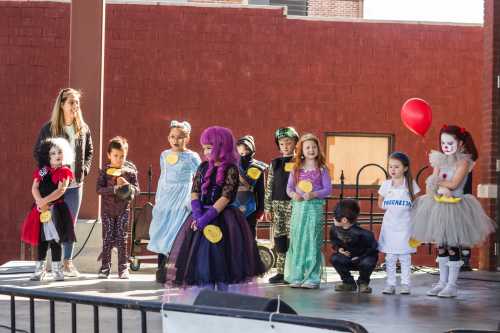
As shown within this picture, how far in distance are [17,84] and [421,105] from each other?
7.30 meters

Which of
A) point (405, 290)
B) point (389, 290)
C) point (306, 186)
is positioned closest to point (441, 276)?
point (405, 290)

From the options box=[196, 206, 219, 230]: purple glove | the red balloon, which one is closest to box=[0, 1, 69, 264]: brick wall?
the red balloon

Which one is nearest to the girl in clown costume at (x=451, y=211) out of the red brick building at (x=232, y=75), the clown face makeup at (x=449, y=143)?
the clown face makeup at (x=449, y=143)

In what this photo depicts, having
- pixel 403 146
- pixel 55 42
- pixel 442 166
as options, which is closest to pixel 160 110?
pixel 55 42

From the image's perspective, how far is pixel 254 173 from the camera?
1079 cm

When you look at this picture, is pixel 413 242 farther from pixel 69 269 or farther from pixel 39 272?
pixel 39 272

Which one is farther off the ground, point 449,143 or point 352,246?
point 449,143

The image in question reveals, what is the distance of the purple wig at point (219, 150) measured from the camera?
7.93 m

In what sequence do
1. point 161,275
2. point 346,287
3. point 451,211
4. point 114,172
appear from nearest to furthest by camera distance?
point 451,211
point 346,287
point 161,275
point 114,172

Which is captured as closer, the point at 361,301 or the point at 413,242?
the point at 361,301

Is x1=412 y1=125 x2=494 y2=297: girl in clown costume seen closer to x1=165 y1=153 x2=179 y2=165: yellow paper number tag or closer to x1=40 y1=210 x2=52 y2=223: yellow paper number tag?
x1=165 y1=153 x2=179 y2=165: yellow paper number tag

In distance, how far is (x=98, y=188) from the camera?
412 inches

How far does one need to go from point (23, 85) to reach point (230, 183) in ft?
34.3

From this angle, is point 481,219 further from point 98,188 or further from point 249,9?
point 249,9
